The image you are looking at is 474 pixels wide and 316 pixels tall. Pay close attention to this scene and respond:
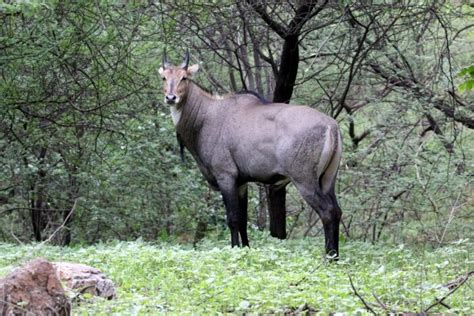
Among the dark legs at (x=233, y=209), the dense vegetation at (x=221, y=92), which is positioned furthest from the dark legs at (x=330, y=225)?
the dark legs at (x=233, y=209)

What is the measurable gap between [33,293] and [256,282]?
198cm

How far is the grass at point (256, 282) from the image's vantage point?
590 cm

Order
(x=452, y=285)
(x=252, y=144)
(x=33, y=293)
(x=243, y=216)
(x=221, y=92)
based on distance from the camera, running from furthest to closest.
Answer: (x=221, y=92)
(x=243, y=216)
(x=252, y=144)
(x=452, y=285)
(x=33, y=293)

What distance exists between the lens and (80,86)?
493 inches

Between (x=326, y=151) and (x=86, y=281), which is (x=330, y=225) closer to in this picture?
(x=326, y=151)

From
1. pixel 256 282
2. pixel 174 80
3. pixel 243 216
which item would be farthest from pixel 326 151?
pixel 256 282

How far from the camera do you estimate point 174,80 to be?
11.2 metres

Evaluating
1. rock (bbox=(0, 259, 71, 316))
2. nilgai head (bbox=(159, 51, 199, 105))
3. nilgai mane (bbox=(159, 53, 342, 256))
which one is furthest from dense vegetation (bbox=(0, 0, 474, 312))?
rock (bbox=(0, 259, 71, 316))

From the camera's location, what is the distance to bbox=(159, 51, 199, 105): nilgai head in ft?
36.3

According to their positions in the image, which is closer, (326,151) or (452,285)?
(452,285)

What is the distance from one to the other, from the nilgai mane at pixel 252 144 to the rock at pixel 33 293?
4.60 m

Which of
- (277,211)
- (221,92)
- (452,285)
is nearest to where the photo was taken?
(452,285)

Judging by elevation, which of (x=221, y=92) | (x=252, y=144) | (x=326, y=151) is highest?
(x=221, y=92)

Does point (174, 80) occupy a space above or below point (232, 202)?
above
